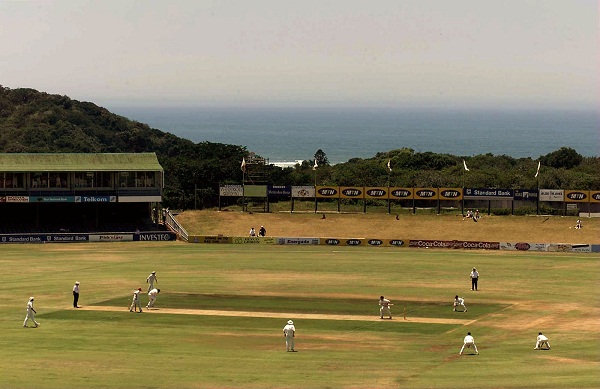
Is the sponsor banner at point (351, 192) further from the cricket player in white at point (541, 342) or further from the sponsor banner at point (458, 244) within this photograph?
the cricket player in white at point (541, 342)

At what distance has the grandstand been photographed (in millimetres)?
102062

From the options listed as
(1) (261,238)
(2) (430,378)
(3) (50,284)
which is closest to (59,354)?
(2) (430,378)

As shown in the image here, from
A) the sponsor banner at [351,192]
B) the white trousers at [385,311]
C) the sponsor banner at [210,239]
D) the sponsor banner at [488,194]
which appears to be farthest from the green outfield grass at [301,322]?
the sponsor banner at [351,192]

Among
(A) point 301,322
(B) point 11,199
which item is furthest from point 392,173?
(A) point 301,322

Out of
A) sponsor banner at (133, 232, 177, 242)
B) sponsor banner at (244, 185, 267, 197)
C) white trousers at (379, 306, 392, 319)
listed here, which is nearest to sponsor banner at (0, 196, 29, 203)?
sponsor banner at (133, 232, 177, 242)

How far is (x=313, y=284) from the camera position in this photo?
69312mm

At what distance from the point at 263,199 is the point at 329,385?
279 feet

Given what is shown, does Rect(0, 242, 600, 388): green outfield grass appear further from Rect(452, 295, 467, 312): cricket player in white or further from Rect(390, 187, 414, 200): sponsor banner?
Rect(390, 187, 414, 200): sponsor banner

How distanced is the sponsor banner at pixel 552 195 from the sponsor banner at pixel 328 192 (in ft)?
73.8

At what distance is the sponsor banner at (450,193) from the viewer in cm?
10788

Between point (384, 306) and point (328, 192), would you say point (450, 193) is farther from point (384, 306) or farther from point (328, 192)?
point (384, 306)

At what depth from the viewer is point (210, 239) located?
9762 centimetres

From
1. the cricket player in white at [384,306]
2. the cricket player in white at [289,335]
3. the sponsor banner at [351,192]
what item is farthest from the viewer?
the sponsor banner at [351,192]

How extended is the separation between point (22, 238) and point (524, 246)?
49.2 meters
